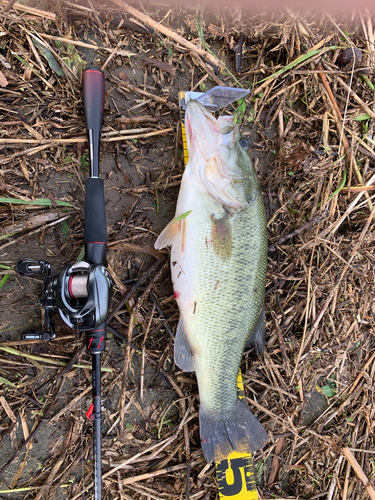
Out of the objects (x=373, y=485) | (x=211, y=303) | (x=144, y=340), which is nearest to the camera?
(x=211, y=303)

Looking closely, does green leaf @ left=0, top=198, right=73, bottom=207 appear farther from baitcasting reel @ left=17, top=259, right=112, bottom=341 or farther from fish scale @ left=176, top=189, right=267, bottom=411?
fish scale @ left=176, top=189, right=267, bottom=411

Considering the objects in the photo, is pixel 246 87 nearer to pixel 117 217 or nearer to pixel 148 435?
pixel 117 217

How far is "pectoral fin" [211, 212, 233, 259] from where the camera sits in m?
2.48

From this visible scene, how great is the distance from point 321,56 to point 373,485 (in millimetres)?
3973

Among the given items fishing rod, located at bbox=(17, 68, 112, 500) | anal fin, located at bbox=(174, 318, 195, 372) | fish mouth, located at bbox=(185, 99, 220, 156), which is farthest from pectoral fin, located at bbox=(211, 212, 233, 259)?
fishing rod, located at bbox=(17, 68, 112, 500)

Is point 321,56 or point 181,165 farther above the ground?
point 321,56

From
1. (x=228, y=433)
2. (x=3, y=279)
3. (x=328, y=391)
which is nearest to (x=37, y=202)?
(x=3, y=279)

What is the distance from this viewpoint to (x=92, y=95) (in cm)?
255

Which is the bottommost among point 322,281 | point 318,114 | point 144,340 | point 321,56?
point 144,340

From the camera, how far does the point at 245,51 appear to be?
123 inches

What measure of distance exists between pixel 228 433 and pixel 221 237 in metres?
1.52

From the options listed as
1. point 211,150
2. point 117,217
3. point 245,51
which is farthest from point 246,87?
point 117,217

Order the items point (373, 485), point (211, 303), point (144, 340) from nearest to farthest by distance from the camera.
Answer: point (211, 303) < point (144, 340) < point (373, 485)

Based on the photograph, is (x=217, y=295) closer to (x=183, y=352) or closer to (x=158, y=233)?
(x=183, y=352)
